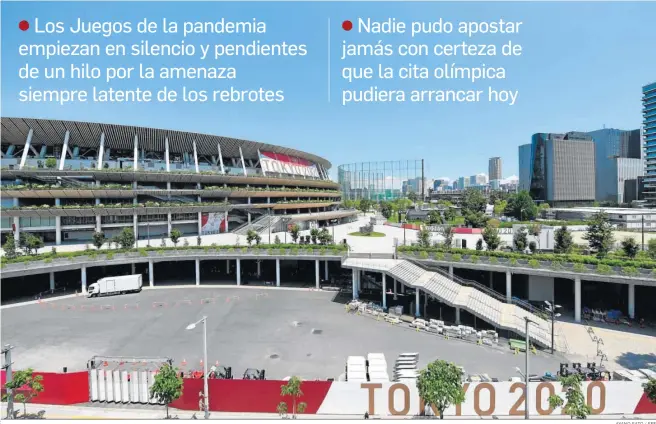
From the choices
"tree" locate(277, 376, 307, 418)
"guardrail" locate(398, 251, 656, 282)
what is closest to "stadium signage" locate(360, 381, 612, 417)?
"tree" locate(277, 376, 307, 418)

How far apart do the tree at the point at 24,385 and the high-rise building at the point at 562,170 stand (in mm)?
192288

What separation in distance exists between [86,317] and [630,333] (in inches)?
1712

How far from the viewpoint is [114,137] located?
55438 mm

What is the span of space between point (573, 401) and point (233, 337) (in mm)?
20301

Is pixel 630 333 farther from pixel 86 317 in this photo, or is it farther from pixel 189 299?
pixel 86 317

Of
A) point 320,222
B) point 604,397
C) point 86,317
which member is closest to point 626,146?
point 320,222

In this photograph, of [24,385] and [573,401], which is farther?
[24,385]

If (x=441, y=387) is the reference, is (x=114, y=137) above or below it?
above

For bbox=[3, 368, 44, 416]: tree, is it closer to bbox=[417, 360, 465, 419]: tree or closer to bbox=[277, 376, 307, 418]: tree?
bbox=[277, 376, 307, 418]: tree

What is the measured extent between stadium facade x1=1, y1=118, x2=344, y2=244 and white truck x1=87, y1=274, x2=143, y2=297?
16.9 metres

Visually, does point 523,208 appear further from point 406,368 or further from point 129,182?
point 406,368

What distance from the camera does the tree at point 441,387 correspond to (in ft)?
48.1

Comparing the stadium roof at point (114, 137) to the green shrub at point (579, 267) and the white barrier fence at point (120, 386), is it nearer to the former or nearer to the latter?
the white barrier fence at point (120, 386)

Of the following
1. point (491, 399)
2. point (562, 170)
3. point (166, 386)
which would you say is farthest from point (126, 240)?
point (562, 170)
